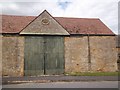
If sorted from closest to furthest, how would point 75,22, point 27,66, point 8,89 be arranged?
point 8,89 → point 27,66 → point 75,22

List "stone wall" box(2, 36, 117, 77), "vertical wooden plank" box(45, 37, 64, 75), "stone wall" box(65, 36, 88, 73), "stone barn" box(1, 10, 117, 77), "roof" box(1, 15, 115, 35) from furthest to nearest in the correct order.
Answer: "roof" box(1, 15, 115, 35) < "stone wall" box(65, 36, 88, 73) < "vertical wooden plank" box(45, 37, 64, 75) < "stone barn" box(1, 10, 117, 77) < "stone wall" box(2, 36, 117, 77)

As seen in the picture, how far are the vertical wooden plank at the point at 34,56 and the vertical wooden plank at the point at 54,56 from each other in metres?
0.77

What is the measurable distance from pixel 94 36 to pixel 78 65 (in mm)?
4501

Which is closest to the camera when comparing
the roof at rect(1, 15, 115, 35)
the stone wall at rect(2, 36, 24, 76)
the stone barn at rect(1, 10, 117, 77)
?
the stone wall at rect(2, 36, 24, 76)

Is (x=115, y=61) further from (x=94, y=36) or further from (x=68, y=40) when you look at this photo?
(x=68, y=40)

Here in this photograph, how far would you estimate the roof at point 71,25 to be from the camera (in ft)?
108

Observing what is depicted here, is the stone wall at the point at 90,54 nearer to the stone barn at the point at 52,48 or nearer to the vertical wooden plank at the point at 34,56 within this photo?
the stone barn at the point at 52,48

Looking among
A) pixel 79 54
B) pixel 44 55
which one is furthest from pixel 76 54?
pixel 44 55

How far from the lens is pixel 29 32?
31.9 m

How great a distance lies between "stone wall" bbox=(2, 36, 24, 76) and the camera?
31188 millimetres

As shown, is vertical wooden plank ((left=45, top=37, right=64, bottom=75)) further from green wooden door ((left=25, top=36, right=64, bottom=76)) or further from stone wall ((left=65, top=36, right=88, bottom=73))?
stone wall ((left=65, top=36, right=88, bottom=73))

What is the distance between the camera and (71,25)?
35.2m

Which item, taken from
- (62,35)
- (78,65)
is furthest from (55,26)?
(78,65)

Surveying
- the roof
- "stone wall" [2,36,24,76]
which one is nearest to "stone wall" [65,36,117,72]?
the roof
